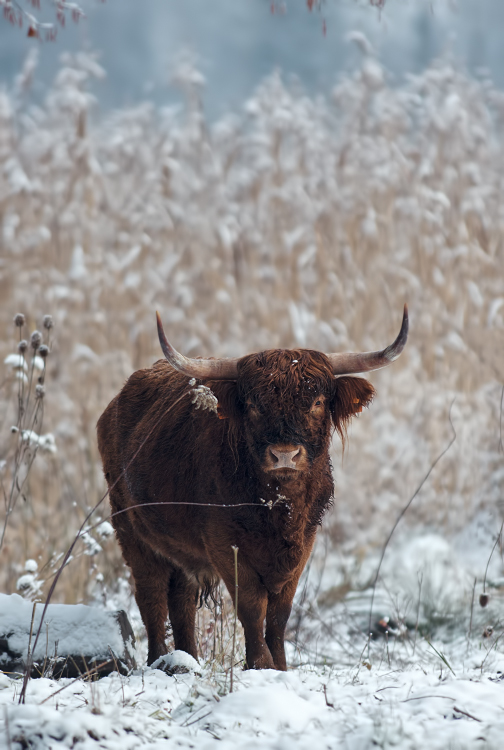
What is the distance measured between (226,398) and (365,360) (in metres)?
0.73

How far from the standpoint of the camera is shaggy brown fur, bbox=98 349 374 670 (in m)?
3.68

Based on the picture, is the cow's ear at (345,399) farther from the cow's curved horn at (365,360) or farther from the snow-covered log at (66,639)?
the snow-covered log at (66,639)

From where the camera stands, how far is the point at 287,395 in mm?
3732

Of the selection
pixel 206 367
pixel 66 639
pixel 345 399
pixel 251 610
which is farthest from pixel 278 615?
pixel 206 367

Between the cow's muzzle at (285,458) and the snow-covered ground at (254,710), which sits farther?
the cow's muzzle at (285,458)

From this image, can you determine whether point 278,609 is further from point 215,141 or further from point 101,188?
point 215,141

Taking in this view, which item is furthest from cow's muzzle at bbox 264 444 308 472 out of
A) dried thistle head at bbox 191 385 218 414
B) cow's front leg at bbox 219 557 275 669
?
cow's front leg at bbox 219 557 275 669

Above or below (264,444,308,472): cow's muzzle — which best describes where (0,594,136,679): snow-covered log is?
below

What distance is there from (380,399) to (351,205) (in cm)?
299

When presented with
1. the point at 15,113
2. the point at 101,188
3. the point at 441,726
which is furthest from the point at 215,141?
the point at 441,726

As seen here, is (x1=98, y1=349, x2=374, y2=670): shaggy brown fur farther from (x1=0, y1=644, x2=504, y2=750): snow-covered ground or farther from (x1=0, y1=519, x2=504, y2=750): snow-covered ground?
(x1=0, y1=644, x2=504, y2=750): snow-covered ground

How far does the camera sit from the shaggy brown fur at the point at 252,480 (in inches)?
145

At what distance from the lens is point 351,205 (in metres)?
10.7

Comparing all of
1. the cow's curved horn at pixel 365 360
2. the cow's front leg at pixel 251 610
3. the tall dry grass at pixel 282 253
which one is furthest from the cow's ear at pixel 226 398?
the tall dry grass at pixel 282 253
